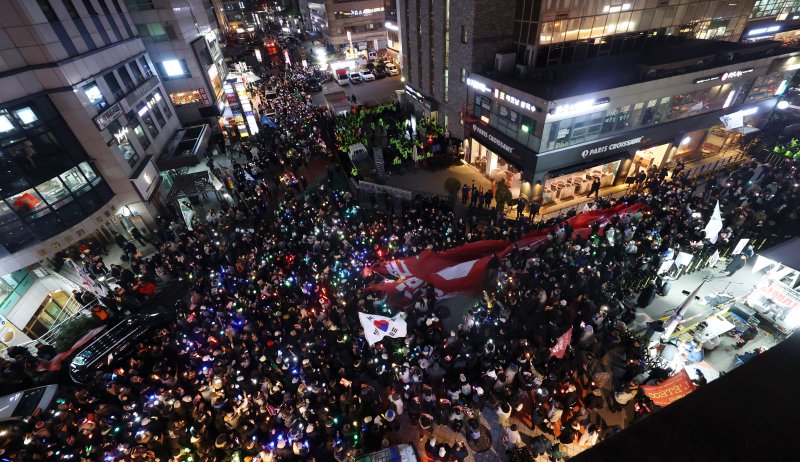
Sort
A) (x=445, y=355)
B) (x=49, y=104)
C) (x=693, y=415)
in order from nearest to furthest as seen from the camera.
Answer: (x=693, y=415) → (x=445, y=355) → (x=49, y=104)

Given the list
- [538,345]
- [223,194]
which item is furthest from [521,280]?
[223,194]

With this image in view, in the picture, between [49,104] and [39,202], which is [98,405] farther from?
[49,104]

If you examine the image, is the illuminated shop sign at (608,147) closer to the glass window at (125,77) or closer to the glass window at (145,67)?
the glass window at (125,77)

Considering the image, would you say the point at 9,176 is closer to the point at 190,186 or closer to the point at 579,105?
the point at 190,186

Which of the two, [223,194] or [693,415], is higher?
[693,415]

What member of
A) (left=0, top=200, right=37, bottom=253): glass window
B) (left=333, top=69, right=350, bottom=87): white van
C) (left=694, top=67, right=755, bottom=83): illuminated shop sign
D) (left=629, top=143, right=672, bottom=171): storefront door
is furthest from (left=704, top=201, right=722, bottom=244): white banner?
(left=333, top=69, right=350, bottom=87): white van

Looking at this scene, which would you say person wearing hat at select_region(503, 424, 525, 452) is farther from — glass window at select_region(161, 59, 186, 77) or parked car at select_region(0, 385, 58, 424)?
glass window at select_region(161, 59, 186, 77)

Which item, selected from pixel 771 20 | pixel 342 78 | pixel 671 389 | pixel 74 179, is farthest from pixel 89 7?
pixel 771 20
